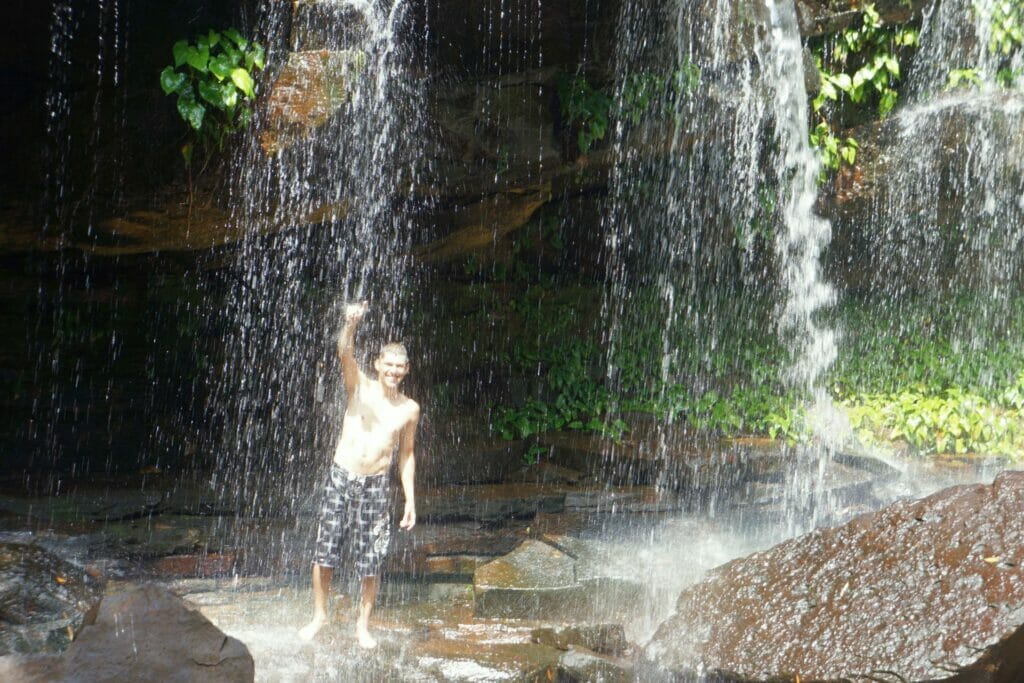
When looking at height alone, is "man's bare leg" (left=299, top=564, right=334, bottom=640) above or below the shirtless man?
below

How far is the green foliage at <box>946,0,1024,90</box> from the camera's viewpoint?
9320mm

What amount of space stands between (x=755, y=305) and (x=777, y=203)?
1.78m

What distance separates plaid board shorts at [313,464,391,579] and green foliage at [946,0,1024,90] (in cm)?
778

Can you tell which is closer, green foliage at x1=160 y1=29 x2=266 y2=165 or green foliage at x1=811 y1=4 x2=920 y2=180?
green foliage at x1=160 y1=29 x2=266 y2=165

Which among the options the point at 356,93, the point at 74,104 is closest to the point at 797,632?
the point at 356,93

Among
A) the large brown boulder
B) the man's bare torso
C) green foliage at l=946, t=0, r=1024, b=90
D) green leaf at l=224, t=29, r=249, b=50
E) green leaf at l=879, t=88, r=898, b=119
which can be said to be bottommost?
the large brown boulder

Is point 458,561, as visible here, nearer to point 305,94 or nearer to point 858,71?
point 305,94

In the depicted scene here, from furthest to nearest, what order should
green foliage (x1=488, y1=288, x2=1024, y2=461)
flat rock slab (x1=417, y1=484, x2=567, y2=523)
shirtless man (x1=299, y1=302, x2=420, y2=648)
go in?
green foliage (x1=488, y1=288, x2=1024, y2=461), flat rock slab (x1=417, y1=484, x2=567, y2=523), shirtless man (x1=299, y1=302, x2=420, y2=648)

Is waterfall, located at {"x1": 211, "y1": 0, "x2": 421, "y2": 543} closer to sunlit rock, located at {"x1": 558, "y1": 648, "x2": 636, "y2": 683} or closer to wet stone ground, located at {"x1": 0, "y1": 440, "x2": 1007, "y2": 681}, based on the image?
wet stone ground, located at {"x1": 0, "y1": 440, "x2": 1007, "y2": 681}

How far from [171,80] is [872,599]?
5.43 meters

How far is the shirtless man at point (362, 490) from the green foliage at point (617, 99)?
3.04 meters

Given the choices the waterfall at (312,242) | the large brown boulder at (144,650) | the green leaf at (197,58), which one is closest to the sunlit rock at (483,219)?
the waterfall at (312,242)

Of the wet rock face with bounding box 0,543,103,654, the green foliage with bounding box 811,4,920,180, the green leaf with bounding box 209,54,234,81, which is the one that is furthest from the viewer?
the green foliage with bounding box 811,4,920,180

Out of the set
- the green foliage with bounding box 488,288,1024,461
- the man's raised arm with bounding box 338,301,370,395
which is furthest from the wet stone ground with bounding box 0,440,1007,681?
the man's raised arm with bounding box 338,301,370,395
